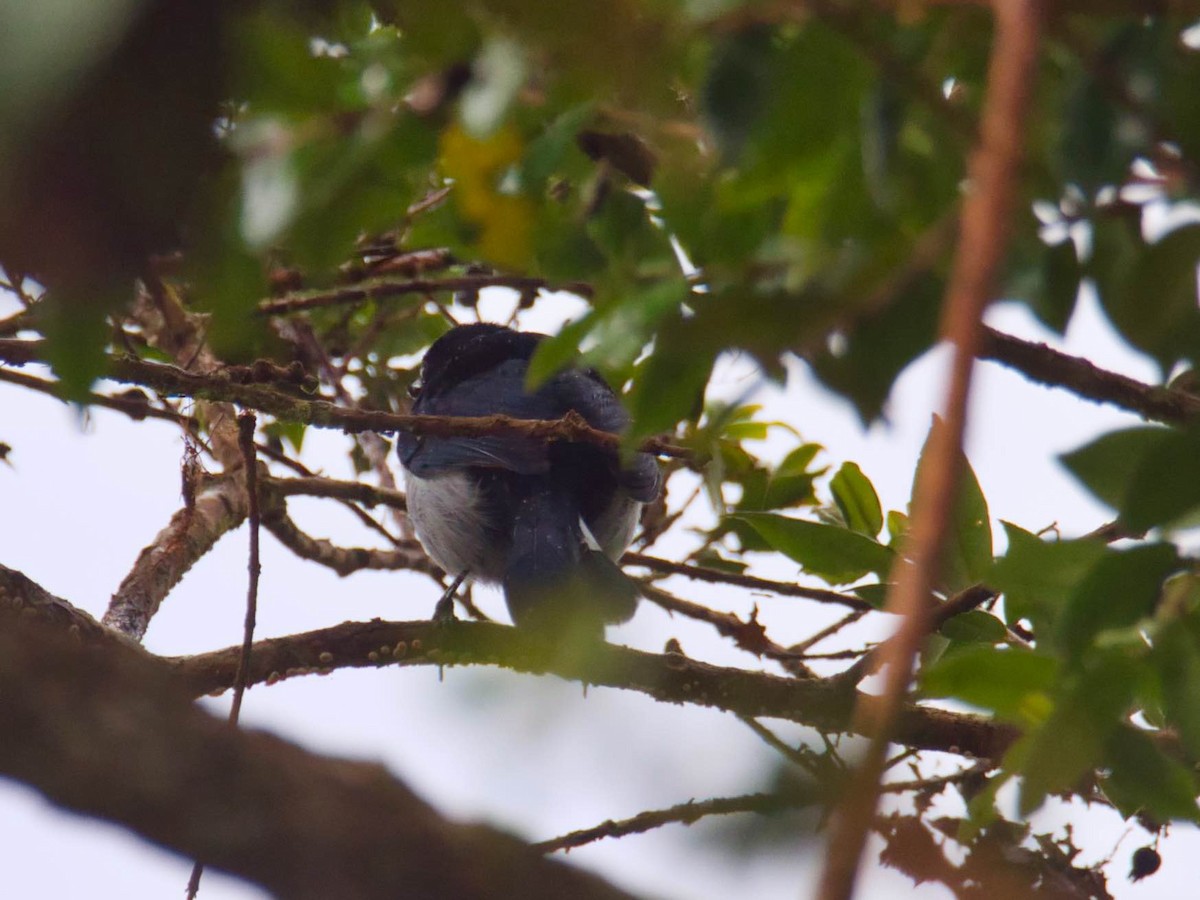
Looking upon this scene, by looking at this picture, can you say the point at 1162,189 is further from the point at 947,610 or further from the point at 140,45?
the point at 947,610

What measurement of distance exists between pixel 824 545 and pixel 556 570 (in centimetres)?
157

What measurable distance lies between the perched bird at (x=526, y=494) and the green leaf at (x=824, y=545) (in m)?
1.31

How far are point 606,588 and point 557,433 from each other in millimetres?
1209

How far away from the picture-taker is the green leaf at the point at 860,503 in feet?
11.9

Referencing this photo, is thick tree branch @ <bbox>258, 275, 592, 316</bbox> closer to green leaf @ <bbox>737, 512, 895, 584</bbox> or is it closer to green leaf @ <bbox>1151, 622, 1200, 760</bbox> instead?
green leaf @ <bbox>737, 512, 895, 584</bbox>

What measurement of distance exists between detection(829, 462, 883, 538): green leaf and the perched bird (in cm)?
97

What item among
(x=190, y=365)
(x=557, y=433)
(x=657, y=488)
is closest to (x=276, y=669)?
(x=557, y=433)

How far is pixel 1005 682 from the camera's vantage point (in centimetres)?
171

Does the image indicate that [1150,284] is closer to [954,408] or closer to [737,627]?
[954,408]

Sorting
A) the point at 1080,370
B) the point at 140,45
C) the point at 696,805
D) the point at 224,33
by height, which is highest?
the point at 1080,370

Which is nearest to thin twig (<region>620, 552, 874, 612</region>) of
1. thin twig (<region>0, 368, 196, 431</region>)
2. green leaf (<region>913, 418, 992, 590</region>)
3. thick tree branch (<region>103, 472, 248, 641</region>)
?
green leaf (<region>913, 418, 992, 590</region>)

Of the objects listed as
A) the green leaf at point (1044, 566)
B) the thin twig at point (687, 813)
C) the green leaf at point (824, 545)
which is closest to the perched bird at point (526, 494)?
the green leaf at point (824, 545)

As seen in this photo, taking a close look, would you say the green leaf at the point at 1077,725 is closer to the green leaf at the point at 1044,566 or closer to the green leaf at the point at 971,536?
the green leaf at the point at 1044,566

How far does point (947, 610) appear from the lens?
2832mm
